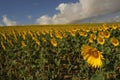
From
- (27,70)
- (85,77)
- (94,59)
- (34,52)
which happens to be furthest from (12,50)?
(94,59)

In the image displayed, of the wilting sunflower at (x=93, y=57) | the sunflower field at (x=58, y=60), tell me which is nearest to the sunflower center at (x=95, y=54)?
the wilting sunflower at (x=93, y=57)

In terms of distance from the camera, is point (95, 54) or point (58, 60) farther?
point (58, 60)

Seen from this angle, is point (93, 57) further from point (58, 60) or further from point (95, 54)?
point (58, 60)

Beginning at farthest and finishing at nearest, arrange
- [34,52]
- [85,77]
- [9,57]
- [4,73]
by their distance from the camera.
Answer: [9,57], [34,52], [4,73], [85,77]

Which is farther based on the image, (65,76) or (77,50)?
(77,50)

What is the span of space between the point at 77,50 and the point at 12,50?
2487 millimetres

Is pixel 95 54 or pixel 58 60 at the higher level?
pixel 95 54

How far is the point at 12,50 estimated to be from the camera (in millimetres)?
11266

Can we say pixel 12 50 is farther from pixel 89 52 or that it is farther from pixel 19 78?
pixel 89 52

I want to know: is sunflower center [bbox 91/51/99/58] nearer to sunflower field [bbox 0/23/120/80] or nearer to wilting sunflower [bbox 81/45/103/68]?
wilting sunflower [bbox 81/45/103/68]

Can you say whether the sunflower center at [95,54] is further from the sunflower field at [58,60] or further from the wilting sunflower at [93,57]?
the sunflower field at [58,60]

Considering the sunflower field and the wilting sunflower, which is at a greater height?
the wilting sunflower

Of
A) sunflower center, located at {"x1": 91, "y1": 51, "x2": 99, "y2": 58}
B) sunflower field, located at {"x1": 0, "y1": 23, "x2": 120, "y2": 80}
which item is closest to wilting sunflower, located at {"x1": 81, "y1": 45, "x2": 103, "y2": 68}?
sunflower center, located at {"x1": 91, "y1": 51, "x2": 99, "y2": 58}

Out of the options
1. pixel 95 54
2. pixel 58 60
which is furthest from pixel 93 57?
pixel 58 60
